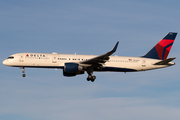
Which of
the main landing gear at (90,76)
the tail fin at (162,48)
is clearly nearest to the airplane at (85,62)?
the main landing gear at (90,76)

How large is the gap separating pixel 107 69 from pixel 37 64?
37.4 ft

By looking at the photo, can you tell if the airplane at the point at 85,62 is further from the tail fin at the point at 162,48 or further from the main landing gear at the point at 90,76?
the tail fin at the point at 162,48

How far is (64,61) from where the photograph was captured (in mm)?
50094

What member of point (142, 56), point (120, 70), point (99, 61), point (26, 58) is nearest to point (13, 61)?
point (26, 58)

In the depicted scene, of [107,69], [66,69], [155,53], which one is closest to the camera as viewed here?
[66,69]

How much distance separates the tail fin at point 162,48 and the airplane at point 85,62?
47cm

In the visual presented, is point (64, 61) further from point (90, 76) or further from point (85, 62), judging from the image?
point (90, 76)

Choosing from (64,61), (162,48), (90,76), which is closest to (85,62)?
(90,76)

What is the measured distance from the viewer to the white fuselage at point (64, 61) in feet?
163

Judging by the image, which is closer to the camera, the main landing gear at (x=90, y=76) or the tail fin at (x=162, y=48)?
the main landing gear at (x=90, y=76)

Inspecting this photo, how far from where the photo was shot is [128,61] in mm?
52219

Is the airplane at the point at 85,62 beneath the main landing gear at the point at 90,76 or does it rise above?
above

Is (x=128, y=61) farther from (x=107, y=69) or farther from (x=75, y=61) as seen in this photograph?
(x=75, y=61)

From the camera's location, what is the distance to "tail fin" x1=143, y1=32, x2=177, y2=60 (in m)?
→ 54.6
